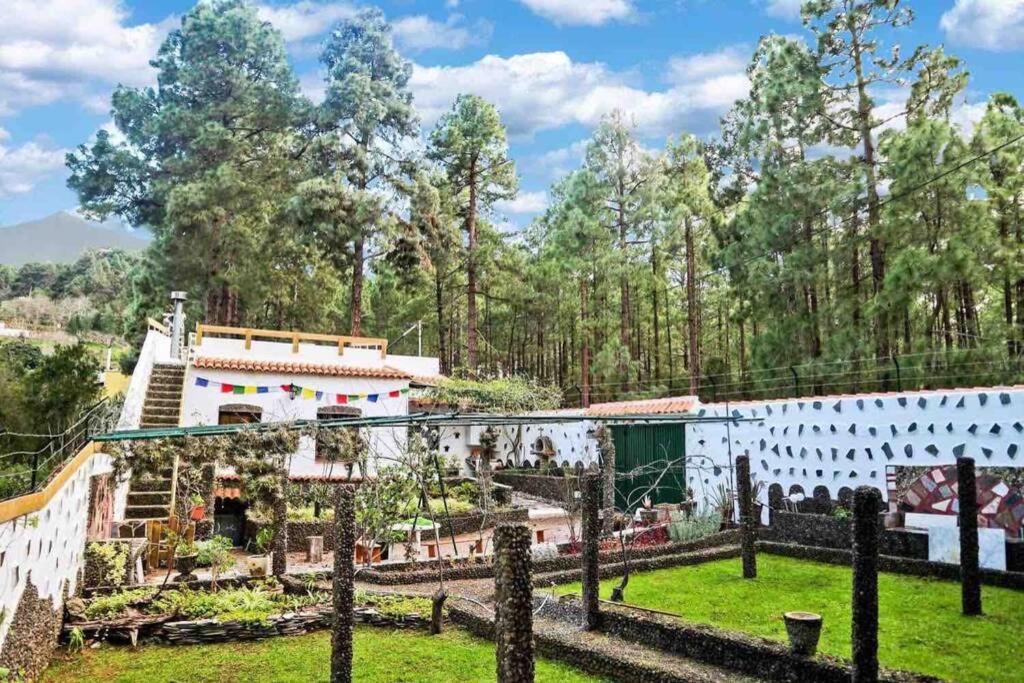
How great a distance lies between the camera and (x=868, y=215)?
57.1ft

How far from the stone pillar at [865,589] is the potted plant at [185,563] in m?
8.02

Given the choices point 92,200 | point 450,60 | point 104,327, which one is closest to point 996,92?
point 450,60

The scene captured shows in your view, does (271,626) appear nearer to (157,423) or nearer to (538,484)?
(157,423)

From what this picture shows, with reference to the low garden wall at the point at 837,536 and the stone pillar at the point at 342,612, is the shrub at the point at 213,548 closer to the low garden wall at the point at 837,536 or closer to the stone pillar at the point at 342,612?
the stone pillar at the point at 342,612

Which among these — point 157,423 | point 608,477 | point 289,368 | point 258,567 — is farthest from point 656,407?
point 157,423

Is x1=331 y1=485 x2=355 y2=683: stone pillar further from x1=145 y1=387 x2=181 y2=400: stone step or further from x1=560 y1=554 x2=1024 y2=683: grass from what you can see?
x1=145 y1=387 x2=181 y2=400: stone step

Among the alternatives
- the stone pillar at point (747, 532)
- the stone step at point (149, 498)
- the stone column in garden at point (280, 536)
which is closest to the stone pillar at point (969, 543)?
the stone pillar at point (747, 532)

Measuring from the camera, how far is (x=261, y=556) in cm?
1062

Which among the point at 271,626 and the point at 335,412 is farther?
the point at 335,412

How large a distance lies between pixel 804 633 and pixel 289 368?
1490cm

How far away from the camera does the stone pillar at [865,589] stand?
5008 millimetres

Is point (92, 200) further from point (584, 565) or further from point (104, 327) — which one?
point (584, 565)

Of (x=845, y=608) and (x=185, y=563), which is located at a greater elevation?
(x=185, y=563)

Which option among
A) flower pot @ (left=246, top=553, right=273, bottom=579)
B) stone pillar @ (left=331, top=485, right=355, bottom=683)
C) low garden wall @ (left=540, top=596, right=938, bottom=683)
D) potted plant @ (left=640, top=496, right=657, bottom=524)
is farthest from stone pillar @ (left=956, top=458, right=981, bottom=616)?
flower pot @ (left=246, top=553, right=273, bottom=579)
